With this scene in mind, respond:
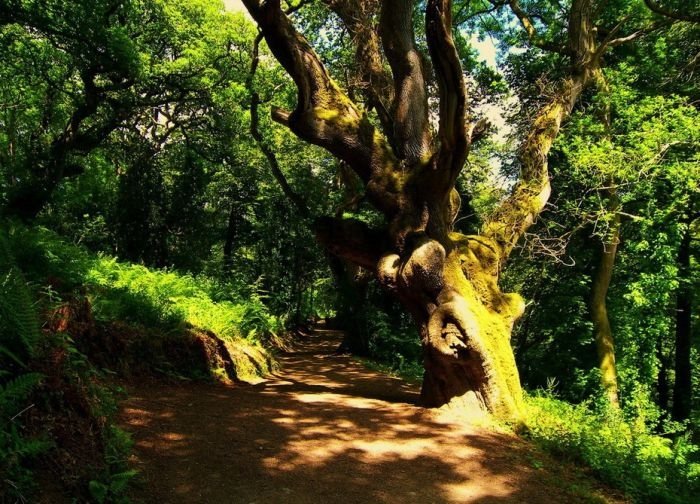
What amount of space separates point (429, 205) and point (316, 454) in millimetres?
4122

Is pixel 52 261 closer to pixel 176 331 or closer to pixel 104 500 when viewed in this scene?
pixel 176 331

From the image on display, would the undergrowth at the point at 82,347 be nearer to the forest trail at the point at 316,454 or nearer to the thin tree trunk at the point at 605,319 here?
the forest trail at the point at 316,454

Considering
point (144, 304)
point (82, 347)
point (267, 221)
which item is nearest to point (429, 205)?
point (144, 304)

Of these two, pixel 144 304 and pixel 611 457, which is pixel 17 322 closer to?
pixel 144 304

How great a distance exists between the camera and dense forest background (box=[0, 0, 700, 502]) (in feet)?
19.5

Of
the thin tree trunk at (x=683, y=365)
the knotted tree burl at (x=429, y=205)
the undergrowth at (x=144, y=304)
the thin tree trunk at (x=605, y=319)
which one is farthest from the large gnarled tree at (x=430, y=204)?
the thin tree trunk at (x=683, y=365)

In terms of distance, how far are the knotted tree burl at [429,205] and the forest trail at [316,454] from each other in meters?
0.85

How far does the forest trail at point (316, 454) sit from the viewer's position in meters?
3.86

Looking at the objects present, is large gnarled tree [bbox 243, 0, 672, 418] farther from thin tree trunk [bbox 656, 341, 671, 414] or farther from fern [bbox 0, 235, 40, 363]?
thin tree trunk [bbox 656, 341, 671, 414]

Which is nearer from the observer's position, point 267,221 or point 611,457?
point 611,457

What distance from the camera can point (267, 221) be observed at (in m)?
20.4

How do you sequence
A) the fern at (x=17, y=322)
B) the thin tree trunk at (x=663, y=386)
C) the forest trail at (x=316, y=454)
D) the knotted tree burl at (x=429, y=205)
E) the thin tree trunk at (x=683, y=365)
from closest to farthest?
the fern at (x=17, y=322) → the forest trail at (x=316, y=454) → the knotted tree burl at (x=429, y=205) → the thin tree trunk at (x=683, y=365) → the thin tree trunk at (x=663, y=386)

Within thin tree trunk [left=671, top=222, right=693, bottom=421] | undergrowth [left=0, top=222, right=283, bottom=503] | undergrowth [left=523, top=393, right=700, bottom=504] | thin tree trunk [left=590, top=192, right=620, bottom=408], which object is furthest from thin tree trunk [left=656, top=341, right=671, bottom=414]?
undergrowth [left=0, top=222, right=283, bottom=503]

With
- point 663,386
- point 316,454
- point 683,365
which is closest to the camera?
point 316,454
